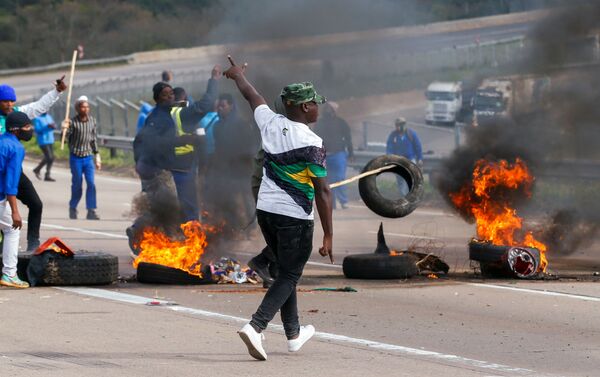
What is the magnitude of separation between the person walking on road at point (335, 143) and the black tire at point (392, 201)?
18.5 feet

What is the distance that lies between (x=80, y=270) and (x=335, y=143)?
366 inches

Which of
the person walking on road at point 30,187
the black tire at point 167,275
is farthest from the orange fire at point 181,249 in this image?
the person walking on road at point 30,187

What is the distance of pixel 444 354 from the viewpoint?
871 cm

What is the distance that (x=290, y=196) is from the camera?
843 centimetres

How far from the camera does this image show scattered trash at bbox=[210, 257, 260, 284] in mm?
12406

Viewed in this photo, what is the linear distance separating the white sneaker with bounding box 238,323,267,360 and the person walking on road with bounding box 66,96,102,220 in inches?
486

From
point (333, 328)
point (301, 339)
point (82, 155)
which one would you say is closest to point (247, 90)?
point (301, 339)

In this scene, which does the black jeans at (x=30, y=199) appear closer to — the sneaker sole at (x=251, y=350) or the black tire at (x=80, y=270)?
the black tire at (x=80, y=270)

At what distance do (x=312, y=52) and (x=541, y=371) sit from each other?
1001 cm

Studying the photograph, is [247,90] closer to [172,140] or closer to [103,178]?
[172,140]

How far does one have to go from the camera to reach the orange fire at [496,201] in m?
13.7

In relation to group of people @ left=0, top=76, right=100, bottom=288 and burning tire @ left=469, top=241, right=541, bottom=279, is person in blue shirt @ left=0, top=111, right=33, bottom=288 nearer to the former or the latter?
group of people @ left=0, top=76, right=100, bottom=288

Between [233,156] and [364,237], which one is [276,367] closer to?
[233,156]

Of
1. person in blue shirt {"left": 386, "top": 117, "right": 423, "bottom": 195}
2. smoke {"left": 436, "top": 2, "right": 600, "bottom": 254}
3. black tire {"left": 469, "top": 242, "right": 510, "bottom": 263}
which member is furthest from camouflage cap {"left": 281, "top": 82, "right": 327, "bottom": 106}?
person in blue shirt {"left": 386, "top": 117, "right": 423, "bottom": 195}
